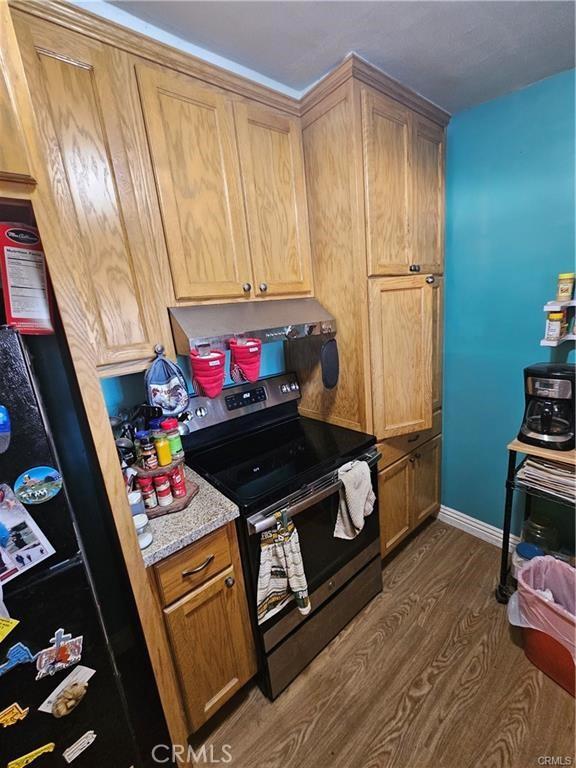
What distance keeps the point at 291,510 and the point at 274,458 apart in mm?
293

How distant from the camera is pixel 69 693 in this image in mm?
794

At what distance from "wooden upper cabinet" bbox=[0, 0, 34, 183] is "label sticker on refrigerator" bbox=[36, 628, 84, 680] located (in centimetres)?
101

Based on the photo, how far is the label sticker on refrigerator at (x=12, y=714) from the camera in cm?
71

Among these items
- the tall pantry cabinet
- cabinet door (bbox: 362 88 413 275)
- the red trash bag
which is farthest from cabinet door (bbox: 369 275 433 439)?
the red trash bag

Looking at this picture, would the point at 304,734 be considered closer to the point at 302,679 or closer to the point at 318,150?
the point at 302,679

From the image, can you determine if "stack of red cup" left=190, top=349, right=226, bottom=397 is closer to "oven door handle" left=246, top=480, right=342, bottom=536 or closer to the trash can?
"oven door handle" left=246, top=480, right=342, bottom=536

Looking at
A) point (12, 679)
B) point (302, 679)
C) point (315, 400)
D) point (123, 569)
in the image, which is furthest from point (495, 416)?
point (12, 679)

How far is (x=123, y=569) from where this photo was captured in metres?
0.95

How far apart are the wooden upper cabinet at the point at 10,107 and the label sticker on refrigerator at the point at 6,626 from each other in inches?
35.9

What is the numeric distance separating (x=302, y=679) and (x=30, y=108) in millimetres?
2063

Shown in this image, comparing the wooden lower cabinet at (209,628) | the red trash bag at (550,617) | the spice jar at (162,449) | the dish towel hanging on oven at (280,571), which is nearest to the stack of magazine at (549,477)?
the red trash bag at (550,617)

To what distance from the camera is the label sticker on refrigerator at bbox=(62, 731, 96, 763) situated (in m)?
0.81
